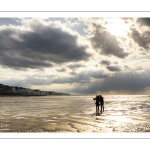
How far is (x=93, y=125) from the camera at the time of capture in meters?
15.8
